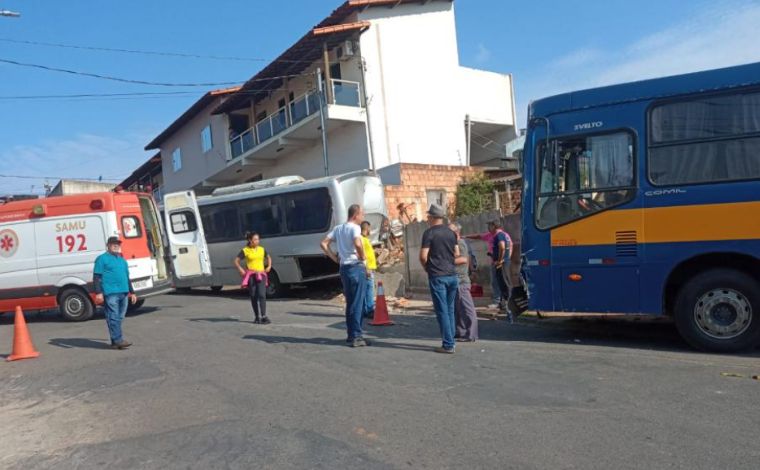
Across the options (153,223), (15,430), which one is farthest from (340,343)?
(153,223)

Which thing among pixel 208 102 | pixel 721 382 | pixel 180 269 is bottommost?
pixel 721 382

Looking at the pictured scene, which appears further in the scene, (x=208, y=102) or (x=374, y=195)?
(x=208, y=102)

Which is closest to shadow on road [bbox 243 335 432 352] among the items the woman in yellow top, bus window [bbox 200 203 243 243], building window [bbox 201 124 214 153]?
the woman in yellow top

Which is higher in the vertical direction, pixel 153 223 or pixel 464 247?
pixel 153 223

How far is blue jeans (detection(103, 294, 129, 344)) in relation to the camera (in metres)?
8.54

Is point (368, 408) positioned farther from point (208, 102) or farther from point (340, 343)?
point (208, 102)

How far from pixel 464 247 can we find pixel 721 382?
Result: 3507mm

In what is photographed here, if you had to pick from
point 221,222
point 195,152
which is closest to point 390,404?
point 221,222

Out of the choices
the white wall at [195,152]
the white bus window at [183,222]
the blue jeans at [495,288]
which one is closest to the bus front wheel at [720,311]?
the blue jeans at [495,288]

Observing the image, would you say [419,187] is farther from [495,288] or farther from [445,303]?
[445,303]

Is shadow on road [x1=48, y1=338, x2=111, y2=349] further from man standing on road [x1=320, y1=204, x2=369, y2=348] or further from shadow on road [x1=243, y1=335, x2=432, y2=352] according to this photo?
man standing on road [x1=320, y1=204, x2=369, y2=348]

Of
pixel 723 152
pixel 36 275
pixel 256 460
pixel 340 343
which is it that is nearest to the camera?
pixel 256 460

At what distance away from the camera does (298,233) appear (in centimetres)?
1506

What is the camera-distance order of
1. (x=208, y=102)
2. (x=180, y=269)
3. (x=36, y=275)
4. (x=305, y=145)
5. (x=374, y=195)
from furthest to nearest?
(x=208, y=102), (x=305, y=145), (x=374, y=195), (x=180, y=269), (x=36, y=275)
